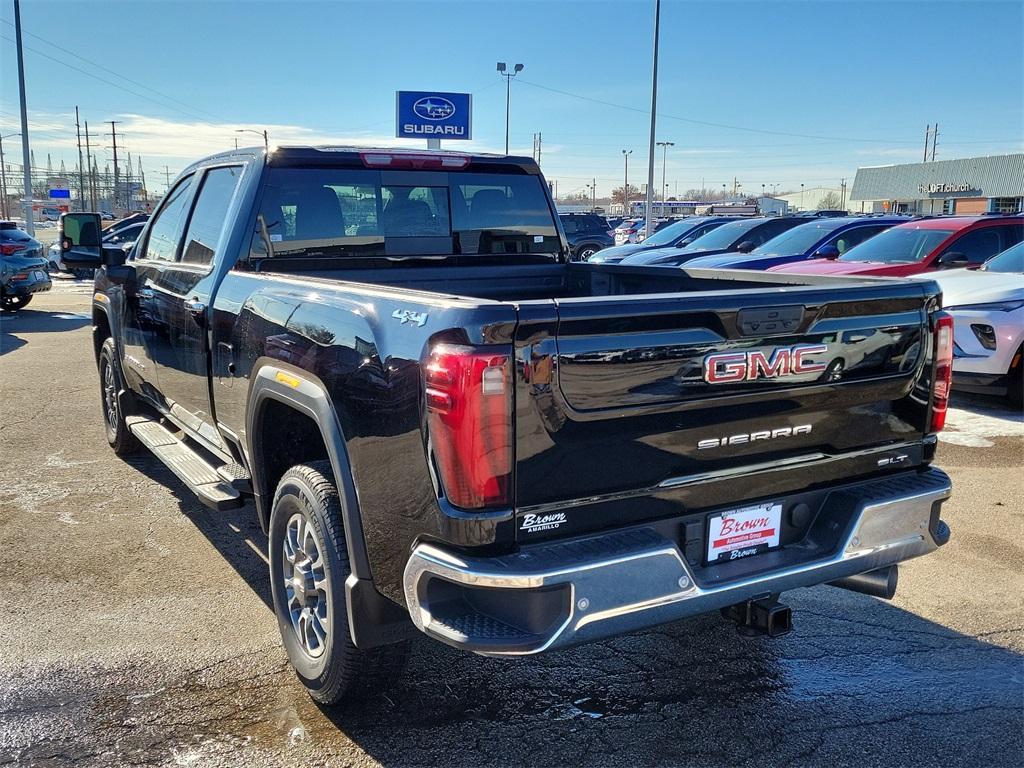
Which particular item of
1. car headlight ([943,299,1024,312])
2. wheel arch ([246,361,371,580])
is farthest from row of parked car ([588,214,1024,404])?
wheel arch ([246,361,371,580])

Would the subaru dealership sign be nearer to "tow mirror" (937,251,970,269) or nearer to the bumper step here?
"tow mirror" (937,251,970,269)

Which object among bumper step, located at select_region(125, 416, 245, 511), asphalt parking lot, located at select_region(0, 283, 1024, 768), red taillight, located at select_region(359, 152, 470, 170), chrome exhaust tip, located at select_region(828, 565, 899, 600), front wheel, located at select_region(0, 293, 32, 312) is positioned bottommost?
asphalt parking lot, located at select_region(0, 283, 1024, 768)

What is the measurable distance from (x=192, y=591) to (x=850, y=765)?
3.07 meters

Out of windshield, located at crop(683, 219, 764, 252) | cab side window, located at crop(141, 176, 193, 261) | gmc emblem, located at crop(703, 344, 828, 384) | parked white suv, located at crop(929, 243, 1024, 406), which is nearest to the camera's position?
gmc emblem, located at crop(703, 344, 828, 384)

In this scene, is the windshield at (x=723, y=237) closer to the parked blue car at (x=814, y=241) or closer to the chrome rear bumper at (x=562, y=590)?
the parked blue car at (x=814, y=241)

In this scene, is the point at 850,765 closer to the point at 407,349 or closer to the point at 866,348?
the point at 866,348

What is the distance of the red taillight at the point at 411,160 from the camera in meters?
4.50

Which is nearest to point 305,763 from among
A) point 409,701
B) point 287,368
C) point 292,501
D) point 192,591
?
point 409,701

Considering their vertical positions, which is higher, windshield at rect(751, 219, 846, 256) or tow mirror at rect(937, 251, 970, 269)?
windshield at rect(751, 219, 846, 256)

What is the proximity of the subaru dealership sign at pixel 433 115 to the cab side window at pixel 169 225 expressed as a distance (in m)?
25.5

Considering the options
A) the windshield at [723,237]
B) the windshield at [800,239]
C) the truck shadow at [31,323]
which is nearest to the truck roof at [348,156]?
the windshield at [800,239]

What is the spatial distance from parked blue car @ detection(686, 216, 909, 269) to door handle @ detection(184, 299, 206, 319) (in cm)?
912

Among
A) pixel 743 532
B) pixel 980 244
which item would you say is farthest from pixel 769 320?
pixel 980 244

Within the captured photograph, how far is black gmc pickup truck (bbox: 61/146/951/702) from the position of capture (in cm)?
247
